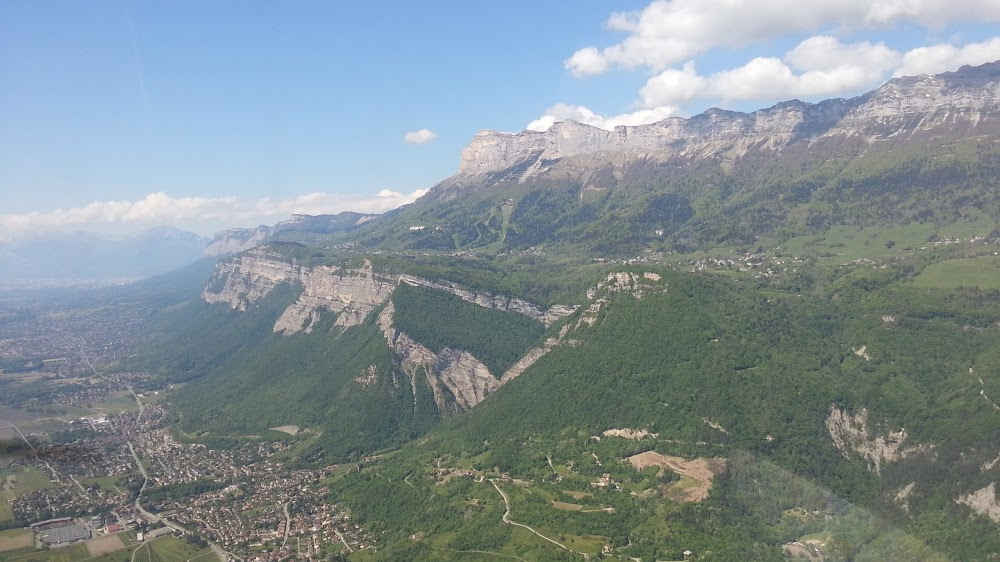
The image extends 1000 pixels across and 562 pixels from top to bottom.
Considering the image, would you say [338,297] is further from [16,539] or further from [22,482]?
[16,539]

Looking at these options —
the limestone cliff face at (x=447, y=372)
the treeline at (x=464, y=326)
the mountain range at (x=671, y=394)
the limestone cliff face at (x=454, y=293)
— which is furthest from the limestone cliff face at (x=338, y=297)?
the limestone cliff face at (x=447, y=372)

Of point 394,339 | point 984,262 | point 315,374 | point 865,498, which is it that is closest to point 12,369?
point 315,374

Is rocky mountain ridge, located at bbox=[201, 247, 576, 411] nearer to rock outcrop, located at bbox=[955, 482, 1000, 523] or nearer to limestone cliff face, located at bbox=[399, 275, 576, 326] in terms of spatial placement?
limestone cliff face, located at bbox=[399, 275, 576, 326]

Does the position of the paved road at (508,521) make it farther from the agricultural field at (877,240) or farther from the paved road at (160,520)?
the agricultural field at (877,240)

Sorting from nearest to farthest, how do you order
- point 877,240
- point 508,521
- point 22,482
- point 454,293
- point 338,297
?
point 508,521 < point 22,482 < point 454,293 < point 877,240 < point 338,297

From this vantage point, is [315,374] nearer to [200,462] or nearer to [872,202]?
[200,462]

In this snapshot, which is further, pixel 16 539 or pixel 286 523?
pixel 286 523


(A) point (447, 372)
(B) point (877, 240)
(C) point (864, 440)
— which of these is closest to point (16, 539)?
(A) point (447, 372)
